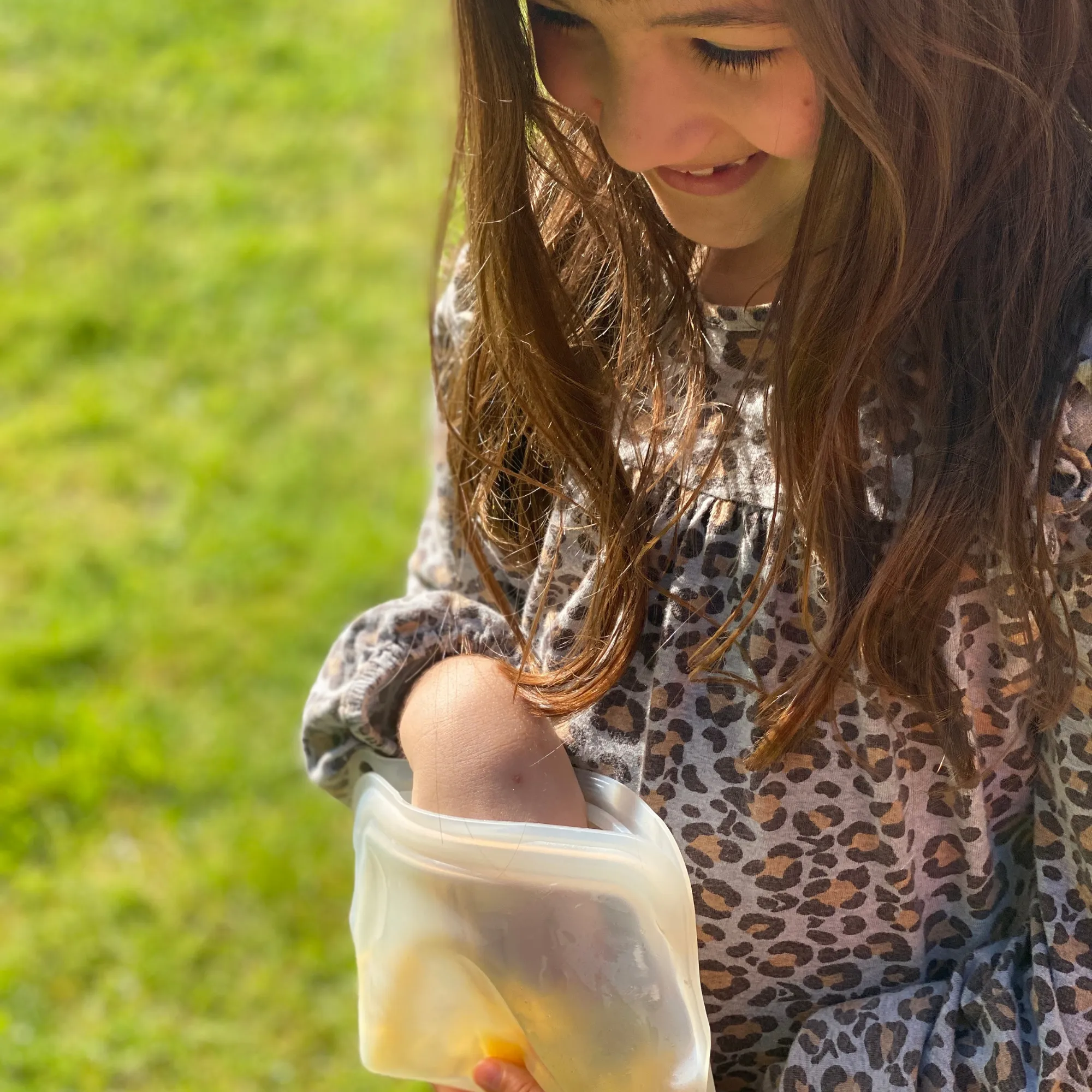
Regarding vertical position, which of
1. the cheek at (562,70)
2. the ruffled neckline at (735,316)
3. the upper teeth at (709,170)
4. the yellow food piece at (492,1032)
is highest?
the cheek at (562,70)

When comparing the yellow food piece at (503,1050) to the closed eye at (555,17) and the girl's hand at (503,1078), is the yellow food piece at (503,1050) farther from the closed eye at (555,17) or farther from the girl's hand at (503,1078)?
the closed eye at (555,17)

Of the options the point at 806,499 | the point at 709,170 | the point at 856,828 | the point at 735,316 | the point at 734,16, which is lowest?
the point at 856,828

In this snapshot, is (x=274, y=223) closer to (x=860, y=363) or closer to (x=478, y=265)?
(x=478, y=265)

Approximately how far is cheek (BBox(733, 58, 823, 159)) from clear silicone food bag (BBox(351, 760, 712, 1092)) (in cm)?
57

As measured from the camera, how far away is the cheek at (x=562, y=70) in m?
1.18

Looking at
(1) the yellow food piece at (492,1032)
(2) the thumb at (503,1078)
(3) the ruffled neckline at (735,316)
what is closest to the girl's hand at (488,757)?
(1) the yellow food piece at (492,1032)

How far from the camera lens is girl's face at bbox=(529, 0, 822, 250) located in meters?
1.06

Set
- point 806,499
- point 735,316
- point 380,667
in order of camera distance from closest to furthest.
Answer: point 806,499
point 735,316
point 380,667

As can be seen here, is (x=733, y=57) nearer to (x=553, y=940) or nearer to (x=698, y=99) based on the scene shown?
(x=698, y=99)

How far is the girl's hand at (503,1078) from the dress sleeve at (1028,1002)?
0.78 feet

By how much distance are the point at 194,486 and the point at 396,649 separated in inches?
70.4

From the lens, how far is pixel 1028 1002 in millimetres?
1220

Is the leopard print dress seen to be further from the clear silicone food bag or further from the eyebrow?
the eyebrow

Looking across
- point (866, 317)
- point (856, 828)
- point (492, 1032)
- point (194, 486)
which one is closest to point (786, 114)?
point (866, 317)
